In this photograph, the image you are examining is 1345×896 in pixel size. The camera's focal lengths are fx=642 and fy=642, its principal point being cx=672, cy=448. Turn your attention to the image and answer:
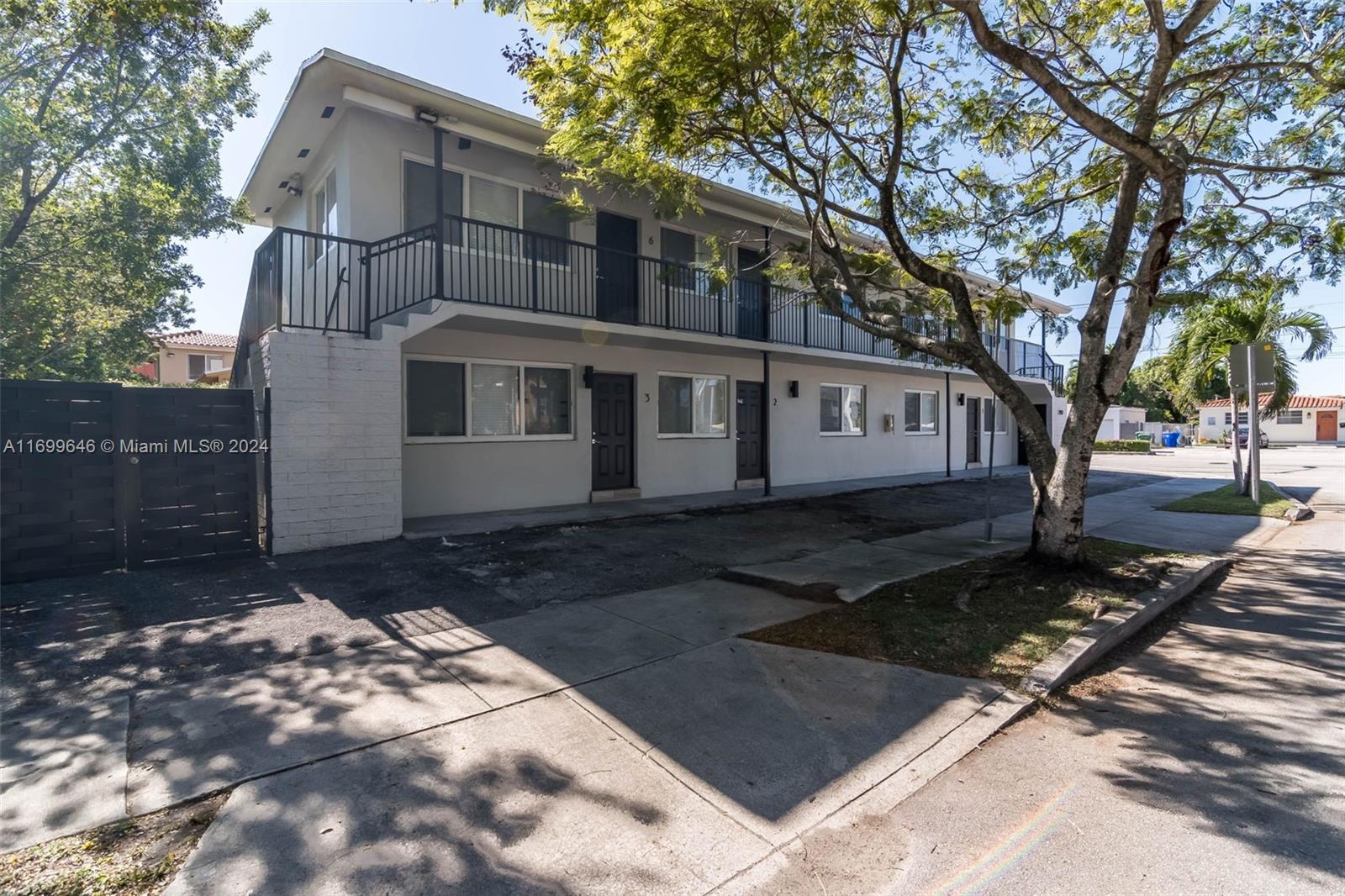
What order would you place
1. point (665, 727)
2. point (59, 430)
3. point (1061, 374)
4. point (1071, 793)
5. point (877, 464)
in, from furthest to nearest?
point (1061, 374) → point (877, 464) → point (59, 430) → point (665, 727) → point (1071, 793)

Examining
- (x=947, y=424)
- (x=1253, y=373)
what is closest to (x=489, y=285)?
(x=1253, y=373)

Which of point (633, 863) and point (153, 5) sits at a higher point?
point (153, 5)

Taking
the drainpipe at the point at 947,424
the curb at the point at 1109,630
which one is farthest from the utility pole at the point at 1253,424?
the curb at the point at 1109,630

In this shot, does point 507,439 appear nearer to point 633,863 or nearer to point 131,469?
point 131,469

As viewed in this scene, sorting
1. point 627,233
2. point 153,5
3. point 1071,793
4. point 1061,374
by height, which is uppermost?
point 153,5

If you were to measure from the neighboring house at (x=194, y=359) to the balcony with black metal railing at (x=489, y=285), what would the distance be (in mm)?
26083

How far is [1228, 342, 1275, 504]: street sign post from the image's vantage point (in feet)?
38.5

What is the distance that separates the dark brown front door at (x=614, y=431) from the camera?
37.5ft

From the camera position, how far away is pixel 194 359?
34.0 meters

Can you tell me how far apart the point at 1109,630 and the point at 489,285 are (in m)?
8.90

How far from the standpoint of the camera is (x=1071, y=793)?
3.06 metres

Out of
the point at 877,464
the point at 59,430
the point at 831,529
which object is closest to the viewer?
the point at 59,430

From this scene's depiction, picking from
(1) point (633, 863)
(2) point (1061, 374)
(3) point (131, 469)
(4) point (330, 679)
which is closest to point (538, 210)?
(3) point (131, 469)

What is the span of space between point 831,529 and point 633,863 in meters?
7.72
